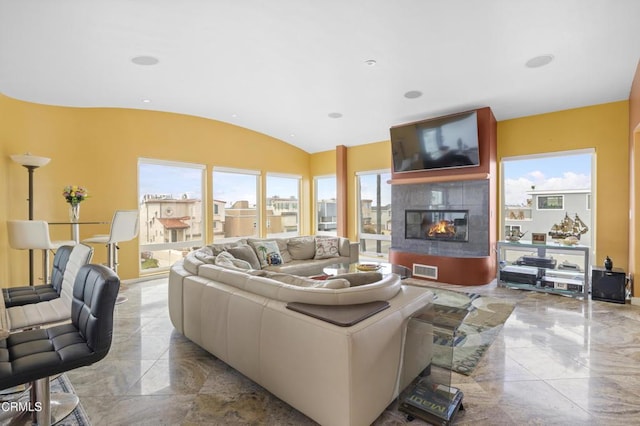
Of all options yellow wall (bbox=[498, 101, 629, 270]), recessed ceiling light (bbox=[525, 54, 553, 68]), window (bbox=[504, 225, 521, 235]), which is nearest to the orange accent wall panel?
window (bbox=[504, 225, 521, 235])

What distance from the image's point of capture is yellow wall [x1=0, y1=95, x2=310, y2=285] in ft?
13.4

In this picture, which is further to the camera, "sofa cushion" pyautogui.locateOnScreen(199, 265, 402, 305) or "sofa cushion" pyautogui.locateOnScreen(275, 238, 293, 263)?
"sofa cushion" pyautogui.locateOnScreen(275, 238, 293, 263)

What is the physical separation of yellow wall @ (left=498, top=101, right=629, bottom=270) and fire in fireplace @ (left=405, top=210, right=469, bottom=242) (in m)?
1.72

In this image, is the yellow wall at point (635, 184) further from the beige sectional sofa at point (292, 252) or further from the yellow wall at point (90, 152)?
the yellow wall at point (90, 152)

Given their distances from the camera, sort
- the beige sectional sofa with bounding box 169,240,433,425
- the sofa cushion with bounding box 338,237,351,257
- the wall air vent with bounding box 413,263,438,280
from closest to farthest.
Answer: the beige sectional sofa with bounding box 169,240,433,425 < the wall air vent with bounding box 413,263,438,280 < the sofa cushion with bounding box 338,237,351,257

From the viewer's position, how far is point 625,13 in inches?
105

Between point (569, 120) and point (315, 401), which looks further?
point (569, 120)

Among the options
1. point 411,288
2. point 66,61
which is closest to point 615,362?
point 411,288

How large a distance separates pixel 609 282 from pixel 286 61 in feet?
16.2

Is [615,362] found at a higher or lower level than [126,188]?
lower

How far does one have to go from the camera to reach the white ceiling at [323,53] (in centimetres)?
270

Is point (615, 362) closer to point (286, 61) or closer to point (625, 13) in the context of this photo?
point (625, 13)

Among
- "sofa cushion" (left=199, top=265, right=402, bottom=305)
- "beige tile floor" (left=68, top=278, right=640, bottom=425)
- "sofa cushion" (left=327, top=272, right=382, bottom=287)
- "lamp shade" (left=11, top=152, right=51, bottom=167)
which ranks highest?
"lamp shade" (left=11, top=152, right=51, bottom=167)

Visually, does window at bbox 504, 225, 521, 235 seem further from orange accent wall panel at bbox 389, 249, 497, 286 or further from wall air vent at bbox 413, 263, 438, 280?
wall air vent at bbox 413, 263, 438, 280
